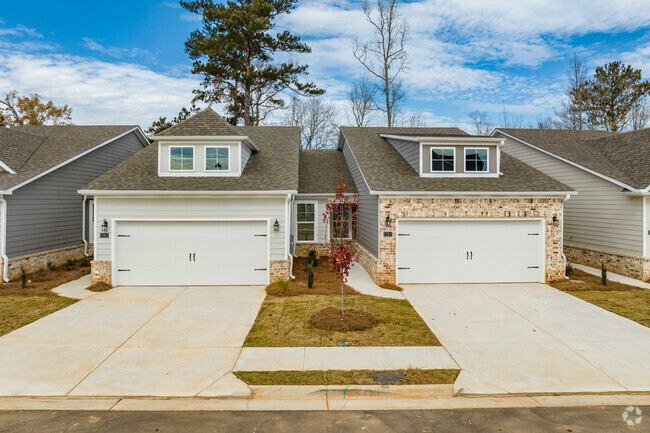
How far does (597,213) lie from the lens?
14.1m

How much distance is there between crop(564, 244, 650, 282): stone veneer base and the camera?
40.1ft

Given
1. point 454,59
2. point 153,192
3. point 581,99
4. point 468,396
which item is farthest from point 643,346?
point 581,99

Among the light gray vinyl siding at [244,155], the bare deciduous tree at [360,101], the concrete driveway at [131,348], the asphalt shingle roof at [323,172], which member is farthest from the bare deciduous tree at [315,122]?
the concrete driveway at [131,348]

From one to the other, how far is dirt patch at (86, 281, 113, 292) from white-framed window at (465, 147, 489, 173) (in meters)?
12.7

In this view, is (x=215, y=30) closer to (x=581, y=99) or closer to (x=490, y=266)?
(x=490, y=266)

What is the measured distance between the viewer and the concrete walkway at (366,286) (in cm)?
1069

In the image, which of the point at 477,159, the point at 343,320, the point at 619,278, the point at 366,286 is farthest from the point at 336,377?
the point at 619,278

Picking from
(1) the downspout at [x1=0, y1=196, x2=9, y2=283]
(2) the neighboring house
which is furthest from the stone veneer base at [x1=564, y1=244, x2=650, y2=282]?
(1) the downspout at [x1=0, y1=196, x2=9, y2=283]

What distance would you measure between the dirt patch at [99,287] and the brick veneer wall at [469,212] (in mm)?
8553

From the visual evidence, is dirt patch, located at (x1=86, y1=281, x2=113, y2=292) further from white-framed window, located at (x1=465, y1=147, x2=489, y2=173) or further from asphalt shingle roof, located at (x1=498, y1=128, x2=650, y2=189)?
asphalt shingle roof, located at (x1=498, y1=128, x2=650, y2=189)

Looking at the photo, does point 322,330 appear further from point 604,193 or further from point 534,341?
point 604,193

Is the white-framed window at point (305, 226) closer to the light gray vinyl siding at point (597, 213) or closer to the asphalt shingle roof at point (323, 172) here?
the asphalt shingle roof at point (323, 172)

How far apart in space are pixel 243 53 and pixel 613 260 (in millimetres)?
24575

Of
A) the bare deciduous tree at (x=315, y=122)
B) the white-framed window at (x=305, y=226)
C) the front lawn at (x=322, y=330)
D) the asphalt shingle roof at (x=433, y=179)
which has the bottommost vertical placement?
the front lawn at (x=322, y=330)
